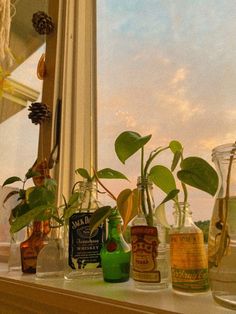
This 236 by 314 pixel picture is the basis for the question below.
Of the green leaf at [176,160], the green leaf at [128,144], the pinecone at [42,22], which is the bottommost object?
the green leaf at [176,160]

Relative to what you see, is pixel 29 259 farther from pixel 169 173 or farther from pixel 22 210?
pixel 169 173

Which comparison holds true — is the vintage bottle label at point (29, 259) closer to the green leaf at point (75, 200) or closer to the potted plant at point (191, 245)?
the green leaf at point (75, 200)

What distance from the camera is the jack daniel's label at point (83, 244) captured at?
0.64 meters

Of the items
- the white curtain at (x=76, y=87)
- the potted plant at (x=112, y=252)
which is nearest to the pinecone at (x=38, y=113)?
the white curtain at (x=76, y=87)

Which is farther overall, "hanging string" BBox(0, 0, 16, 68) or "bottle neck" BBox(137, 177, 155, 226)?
"hanging string" BBox(0, 0, 16, 68)

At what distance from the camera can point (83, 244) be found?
647mm

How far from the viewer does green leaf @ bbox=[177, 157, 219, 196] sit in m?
0.46

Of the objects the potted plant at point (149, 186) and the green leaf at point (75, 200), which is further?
the green leaf at point (75, 200)

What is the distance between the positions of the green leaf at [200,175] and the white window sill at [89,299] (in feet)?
0.54

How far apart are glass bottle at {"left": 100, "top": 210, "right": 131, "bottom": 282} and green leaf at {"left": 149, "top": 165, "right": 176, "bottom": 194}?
0.44 feet

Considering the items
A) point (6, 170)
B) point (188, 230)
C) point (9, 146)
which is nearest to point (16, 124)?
point (9, 146)

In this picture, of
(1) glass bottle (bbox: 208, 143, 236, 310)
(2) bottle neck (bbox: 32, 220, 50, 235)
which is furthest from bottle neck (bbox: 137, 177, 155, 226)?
(2) bottle neck (bbox: 32, 220, 50, 235)

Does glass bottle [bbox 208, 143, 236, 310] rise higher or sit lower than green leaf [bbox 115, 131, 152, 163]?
lower

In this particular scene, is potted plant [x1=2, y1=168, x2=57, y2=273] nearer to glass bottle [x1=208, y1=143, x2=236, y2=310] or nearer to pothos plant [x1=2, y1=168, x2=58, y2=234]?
pothos plant [x1=2, y1=168, x2=58, y2=234]
